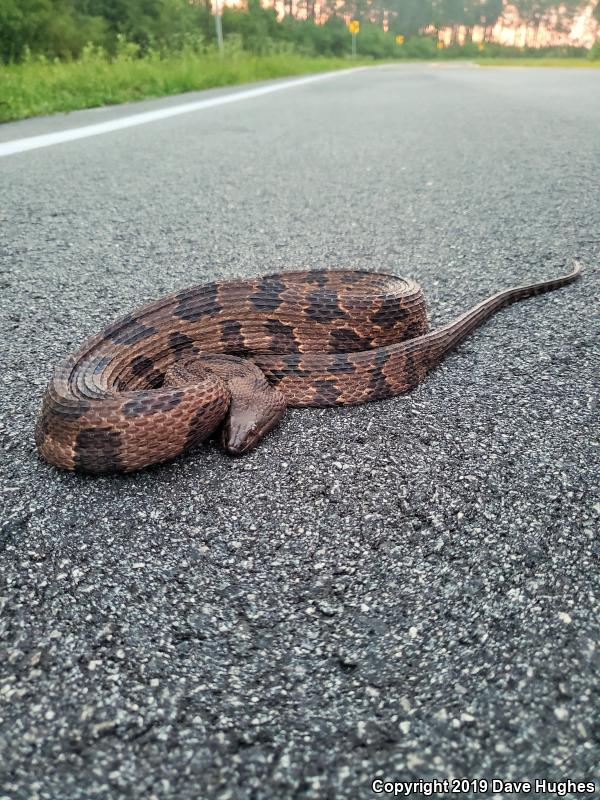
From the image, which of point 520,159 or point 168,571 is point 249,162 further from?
point 168,571

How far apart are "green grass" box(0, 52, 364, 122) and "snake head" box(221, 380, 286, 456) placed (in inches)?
312

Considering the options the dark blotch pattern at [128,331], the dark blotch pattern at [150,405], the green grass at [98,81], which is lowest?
the dark blotch pattern at [150,405]

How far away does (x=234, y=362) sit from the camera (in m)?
2.82

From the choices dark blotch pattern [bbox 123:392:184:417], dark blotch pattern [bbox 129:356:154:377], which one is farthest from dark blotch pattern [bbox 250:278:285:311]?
dark blotch pattern [bbox 123:392:184:417]

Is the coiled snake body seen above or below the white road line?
below

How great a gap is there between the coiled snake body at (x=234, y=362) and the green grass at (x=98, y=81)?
289 inches

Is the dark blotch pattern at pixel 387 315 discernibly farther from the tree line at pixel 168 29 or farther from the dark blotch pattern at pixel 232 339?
the tree line at pixel 168 29

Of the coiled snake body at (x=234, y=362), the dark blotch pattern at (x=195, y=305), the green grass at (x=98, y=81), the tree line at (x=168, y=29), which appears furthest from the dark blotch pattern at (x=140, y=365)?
the tree line at (x=168, y=29)

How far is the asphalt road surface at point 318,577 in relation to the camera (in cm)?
122

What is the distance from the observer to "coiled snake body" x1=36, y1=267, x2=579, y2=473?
2160 mm

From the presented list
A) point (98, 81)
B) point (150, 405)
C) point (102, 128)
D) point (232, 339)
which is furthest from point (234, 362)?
point (98, 81)

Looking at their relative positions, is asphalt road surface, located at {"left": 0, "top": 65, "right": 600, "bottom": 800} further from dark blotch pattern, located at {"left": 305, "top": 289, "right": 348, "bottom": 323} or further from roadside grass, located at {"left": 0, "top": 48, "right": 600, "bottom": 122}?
roadside grass, located at {"left": 0, "top": 48, "right": 600, "bottom": 122}

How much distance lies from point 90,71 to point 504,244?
11.6m

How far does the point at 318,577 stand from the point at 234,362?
4.40 ft
